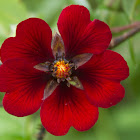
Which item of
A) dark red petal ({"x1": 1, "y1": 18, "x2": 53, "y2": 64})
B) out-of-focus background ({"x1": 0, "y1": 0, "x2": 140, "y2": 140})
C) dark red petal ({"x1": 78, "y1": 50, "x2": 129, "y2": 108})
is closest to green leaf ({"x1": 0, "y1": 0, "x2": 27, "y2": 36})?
out-of-focus background ({"x1": 0, "y1": 0, "x2": 140, "y2": 140})

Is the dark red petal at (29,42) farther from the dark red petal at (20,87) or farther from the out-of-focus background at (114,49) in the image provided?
the out-of-focus background at (114,49)

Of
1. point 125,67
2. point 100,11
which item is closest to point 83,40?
point 125,67

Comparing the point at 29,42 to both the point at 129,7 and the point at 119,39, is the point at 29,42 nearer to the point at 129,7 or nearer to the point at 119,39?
the point at 119,39

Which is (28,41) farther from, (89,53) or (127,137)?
(127,137)

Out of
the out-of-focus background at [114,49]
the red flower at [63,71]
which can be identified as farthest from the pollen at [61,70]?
the out-of-focus background at [114,49]

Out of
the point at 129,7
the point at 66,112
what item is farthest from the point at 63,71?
the point at 129,7

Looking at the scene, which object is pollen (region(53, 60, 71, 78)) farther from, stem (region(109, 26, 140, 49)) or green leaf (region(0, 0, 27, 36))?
green leaf (region(0, 0, 27, 36))
